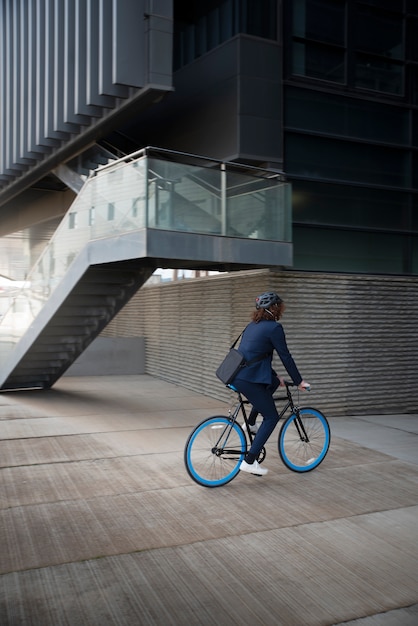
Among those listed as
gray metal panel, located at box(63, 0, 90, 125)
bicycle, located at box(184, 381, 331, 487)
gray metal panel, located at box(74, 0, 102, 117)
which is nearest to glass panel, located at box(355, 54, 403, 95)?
gray metal panel, located at box(74, 0, 102, 117)

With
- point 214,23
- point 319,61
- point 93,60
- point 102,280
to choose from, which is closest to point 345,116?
point 319,61

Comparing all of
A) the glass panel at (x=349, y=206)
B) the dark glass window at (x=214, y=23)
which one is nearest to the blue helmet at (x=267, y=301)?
the glass panel at (x=349, y=206)

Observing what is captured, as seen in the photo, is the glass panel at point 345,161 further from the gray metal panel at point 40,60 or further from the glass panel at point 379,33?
the gray metal panel at point 40,60

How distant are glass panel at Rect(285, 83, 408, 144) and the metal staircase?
2.25 m

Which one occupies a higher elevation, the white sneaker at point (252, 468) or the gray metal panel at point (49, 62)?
the gray metal panel at point (49, 62)

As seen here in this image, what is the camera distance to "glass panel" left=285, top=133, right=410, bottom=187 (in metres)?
12.0

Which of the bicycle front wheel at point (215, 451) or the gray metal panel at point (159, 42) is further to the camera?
the gray metal panel at point (159, 42)

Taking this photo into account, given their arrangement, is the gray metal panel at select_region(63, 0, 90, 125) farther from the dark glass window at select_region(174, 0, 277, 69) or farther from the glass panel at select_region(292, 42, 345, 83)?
the glass panel at select_region(292, 42, 345, 83)

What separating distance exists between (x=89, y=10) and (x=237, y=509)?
11.6 meters

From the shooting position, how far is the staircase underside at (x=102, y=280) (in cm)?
930

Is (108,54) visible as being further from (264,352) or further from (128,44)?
(264,352)

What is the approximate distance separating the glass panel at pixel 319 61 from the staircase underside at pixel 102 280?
405 centimetres

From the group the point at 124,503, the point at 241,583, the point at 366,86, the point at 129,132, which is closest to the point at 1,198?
the point at 129,132

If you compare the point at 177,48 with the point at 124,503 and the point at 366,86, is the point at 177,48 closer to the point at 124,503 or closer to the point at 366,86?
the point at 366,86
